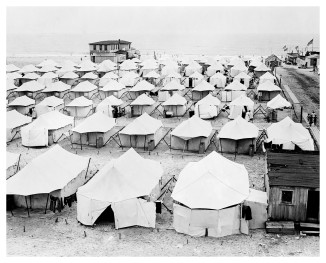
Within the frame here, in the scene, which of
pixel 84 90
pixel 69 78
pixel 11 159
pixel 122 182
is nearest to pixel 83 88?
pixel 84 90

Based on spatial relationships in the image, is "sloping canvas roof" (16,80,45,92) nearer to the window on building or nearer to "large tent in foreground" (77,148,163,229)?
"large tent in foreground" (77,148,163,229)

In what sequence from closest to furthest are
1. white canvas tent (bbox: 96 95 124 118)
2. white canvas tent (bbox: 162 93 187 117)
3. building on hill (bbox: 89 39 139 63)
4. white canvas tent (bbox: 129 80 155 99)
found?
1. white canvas tent (bbox: 162 93 187 117)
2. white canvas tent (bbox: 96 95 124 118)
3. white canvas tent (bbox: 129 80 155 99)
4. building on hill (bbox: 89 39 139 63)

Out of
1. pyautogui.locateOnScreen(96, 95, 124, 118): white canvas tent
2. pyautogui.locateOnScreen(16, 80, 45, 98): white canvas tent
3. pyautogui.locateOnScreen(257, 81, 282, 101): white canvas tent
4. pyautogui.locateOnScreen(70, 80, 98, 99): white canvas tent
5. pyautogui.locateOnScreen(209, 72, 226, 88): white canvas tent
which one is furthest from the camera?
pyautogui.locateOnScreen(209, 72, 226, 88): white canvas tent

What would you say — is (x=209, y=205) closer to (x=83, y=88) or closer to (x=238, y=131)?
(x=238, y=131)

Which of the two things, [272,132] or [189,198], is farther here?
[272,132]

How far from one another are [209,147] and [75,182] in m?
11.8

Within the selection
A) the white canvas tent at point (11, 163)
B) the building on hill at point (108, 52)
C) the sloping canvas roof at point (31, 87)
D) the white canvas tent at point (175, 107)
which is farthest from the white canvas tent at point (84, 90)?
the building on hill at point (108, 52)

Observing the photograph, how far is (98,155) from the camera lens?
29.0 meters

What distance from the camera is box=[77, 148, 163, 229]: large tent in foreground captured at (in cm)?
1834

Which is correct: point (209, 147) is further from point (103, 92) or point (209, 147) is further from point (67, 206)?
point (103, 92)

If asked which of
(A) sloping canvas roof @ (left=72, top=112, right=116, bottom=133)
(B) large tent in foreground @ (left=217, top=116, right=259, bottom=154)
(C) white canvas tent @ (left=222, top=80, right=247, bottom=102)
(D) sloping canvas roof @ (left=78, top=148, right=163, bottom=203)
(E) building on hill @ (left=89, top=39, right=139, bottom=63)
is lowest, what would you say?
(D) sloping canvas roof @ (left=78, top=148, right=163, bottom=203)

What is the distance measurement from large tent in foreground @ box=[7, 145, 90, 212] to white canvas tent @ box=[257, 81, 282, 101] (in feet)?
92.2

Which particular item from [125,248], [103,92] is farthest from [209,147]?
[103,92]

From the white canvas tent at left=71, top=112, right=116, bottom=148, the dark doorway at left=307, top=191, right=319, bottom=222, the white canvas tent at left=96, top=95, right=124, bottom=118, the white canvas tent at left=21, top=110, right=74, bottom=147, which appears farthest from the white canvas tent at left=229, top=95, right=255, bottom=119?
the dark doorway at left=307, top=191, right=319, bottom=222
